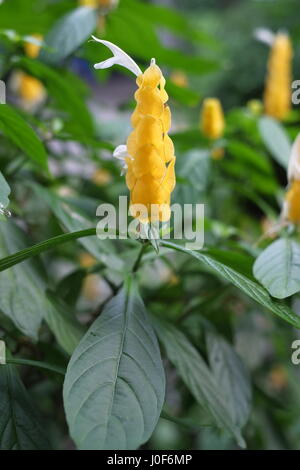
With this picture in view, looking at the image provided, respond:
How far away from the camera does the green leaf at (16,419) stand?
504 millimetres

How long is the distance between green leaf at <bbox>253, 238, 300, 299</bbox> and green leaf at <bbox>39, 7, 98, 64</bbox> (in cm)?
44

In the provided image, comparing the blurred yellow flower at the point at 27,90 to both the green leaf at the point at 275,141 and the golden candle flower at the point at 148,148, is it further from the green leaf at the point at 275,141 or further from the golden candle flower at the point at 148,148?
the golden candle flower at the point at 148,148

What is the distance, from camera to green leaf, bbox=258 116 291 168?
1.01m

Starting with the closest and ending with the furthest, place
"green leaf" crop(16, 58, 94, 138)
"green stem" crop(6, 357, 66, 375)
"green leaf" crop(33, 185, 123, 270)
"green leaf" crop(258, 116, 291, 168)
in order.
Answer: "green stem" crop(6, 357, 66, 375), "green leaf" crop(33, 185, 123, 270), "green leaf" crop(16, 58, 94, 138), "green leaf" crop(258, 116, 291, 168)

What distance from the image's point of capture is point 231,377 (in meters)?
0.75

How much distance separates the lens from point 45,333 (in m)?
0.91

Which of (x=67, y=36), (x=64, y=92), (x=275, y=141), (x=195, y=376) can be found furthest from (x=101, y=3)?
(x=195, y=376)

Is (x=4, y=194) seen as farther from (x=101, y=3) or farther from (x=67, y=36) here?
(x=101, y=3)

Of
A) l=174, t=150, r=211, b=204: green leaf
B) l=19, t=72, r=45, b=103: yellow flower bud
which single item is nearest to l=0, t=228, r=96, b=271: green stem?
l=174, t=150, r=211, b=204: green leaf

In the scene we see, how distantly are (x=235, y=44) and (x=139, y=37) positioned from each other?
238cm

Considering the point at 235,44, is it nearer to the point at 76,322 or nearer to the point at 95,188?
the point at 95,188

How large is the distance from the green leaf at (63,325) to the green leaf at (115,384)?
7 centimetres

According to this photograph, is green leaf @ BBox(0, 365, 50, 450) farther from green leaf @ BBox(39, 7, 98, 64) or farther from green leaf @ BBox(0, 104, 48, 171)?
green leaf @ BBox(39, 7, 98, 64)
